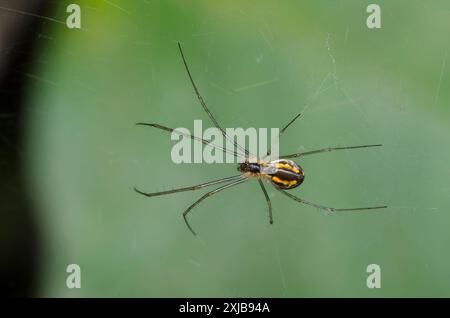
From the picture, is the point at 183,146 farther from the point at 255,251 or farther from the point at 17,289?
the point at 17,289

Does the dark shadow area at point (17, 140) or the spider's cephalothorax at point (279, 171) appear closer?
the spider's cephalothorax at point (279, 171)

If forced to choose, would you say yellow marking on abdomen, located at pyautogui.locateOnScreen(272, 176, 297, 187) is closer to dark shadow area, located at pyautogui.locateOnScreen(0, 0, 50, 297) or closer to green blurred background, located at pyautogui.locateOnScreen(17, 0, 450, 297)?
green blurred background, located at pyautogui.locateOnScreen(17, 0, 450, 297)

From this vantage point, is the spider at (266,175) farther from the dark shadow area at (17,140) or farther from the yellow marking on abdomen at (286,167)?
the dark shadow area at (17,140)

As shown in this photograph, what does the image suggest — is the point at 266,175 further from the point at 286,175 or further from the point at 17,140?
the point at 17,140

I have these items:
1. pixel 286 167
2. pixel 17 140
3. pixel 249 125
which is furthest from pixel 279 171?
pixel 17 140

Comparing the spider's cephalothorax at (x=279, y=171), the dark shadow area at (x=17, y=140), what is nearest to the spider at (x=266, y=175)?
the spider's cephalothorax at (x=279, y=171)
